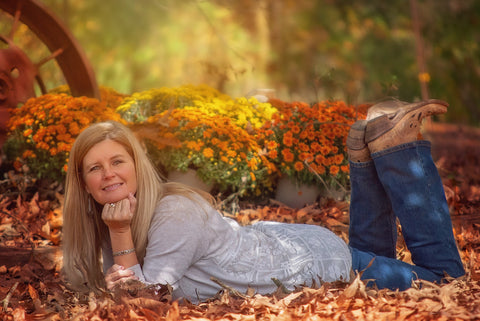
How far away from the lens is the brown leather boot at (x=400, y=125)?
2338 millimetres

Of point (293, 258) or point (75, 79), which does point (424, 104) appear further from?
point (75, 79)

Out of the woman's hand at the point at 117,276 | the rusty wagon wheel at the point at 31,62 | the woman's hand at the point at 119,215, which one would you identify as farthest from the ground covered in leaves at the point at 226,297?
the rusty wagon wheel at the point at 31,62

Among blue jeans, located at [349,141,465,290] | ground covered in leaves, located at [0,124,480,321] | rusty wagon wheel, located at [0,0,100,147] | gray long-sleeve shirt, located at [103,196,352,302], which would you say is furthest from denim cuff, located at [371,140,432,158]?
rusty wagon wheel, located at [0,0,100,147]

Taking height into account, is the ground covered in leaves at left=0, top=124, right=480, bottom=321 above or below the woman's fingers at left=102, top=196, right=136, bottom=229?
below

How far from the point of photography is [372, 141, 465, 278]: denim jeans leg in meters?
2.35

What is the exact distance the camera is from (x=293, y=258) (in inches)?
92.5

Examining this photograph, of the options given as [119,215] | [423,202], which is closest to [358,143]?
[423,202]

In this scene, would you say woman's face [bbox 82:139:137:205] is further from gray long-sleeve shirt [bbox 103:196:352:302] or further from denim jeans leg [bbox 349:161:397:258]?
denim jeans leg [bbox 349:161:397:258]

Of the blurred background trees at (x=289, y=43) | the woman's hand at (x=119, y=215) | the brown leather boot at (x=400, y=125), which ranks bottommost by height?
the woman's hand at (x=119, y=215)

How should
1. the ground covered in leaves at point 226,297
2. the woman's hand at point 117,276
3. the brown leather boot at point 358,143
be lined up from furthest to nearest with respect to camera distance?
the brown leather boot at point 358,143, the woman's hand at point 117,276, the ground covered in leaves at point 226,297

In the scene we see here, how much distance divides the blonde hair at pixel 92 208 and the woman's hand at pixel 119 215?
0.28 feet

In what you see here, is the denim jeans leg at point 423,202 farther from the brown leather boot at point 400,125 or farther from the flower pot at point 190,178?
the flower pot at point 190,178

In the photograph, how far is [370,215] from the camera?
8.64 feet

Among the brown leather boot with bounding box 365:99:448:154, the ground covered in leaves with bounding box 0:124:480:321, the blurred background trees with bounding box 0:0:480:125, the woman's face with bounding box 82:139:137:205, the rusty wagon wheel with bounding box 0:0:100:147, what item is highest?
the blurred background trees with bounding box 0:0:480:125
